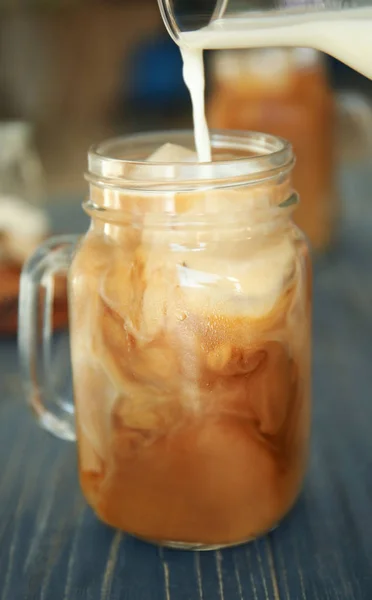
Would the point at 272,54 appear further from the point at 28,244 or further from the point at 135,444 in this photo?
the point at 135,444

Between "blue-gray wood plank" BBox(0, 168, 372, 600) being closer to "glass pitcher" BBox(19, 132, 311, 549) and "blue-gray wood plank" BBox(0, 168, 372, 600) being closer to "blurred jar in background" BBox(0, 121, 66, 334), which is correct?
"glass pitcher" BBox(19, 132, 311, 549)

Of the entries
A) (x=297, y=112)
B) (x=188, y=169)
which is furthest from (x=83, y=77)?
(x=188, y=169)

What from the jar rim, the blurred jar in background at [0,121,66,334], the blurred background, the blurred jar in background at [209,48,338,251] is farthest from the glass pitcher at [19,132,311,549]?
the blurred background

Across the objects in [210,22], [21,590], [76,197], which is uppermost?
[210,22]

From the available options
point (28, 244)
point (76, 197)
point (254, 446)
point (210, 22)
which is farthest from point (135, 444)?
point (76, 197)

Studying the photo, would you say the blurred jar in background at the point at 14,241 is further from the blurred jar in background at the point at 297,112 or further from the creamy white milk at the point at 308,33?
the creamy white milk at the point at 308,33

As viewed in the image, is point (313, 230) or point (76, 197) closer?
point (313, 230)
